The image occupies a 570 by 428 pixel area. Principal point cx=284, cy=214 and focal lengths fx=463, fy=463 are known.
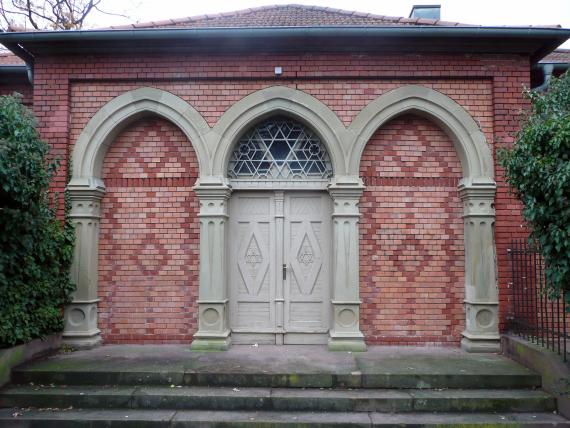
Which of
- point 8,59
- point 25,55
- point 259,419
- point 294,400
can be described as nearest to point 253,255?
point 294,400

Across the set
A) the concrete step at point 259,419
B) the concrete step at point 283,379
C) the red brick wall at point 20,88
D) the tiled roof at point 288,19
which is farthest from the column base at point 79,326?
the tiled roof at point 288,19

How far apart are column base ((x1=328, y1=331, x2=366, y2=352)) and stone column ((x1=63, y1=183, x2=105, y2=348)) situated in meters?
3.32

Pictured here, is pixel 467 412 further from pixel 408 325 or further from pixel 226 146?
pixel 226 146

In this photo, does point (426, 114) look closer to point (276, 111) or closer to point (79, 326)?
point (276, 111)

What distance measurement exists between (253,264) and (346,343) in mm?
1737

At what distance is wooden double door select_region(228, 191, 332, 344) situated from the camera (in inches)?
265

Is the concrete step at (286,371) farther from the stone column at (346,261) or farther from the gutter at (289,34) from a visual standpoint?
the gutter at (289,34)

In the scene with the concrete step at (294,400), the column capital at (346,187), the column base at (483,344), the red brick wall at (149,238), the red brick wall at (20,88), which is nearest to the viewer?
the concrete step at (294,400)

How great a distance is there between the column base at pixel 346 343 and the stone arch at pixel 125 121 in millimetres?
3001

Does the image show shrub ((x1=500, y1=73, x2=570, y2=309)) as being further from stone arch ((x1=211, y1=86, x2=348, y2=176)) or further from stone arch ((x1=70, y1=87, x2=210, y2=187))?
stone arch ((x1=70, y1=87, x2=210, y2=187))

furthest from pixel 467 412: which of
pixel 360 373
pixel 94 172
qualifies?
pixel 94 172

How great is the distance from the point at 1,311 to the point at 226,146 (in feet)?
11.3

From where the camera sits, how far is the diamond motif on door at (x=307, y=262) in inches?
267

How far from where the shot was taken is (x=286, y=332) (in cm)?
669
